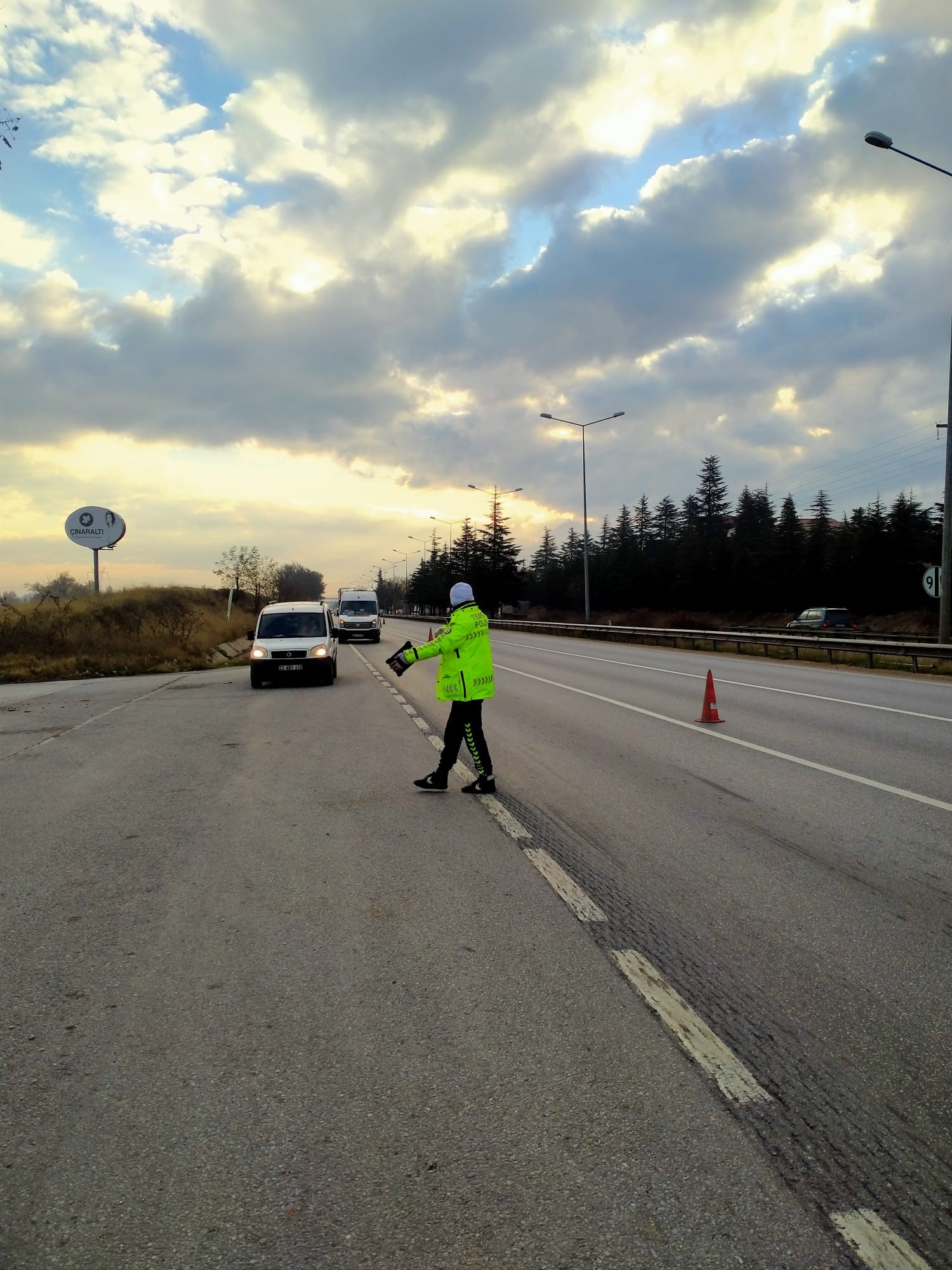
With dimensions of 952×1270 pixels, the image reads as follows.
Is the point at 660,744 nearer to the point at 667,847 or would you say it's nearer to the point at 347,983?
the point at 667,847

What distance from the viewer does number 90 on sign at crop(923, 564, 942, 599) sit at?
22859mm

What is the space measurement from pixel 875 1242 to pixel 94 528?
135 ft

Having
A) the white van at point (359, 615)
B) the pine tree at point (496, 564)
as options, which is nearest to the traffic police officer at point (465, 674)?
the white van at point (359, 615)

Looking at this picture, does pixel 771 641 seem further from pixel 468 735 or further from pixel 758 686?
pixel 468 735

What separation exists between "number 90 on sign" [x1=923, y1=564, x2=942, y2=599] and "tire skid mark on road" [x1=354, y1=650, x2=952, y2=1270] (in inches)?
840

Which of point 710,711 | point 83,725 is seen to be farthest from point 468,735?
point 83,725

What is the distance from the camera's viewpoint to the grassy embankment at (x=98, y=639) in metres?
25.9

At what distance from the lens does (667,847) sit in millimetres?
5867

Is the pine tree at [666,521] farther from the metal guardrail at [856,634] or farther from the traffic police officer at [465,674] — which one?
the traffic police officer at [465,674]

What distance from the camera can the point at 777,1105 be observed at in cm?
282

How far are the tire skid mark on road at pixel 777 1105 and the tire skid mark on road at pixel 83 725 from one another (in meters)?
8.64

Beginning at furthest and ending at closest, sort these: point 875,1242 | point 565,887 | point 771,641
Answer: point 771,641 < point 565,887 < point 875,1242

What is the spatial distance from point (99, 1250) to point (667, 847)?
4251mm

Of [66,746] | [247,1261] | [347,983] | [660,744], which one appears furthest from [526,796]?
[66,746]
